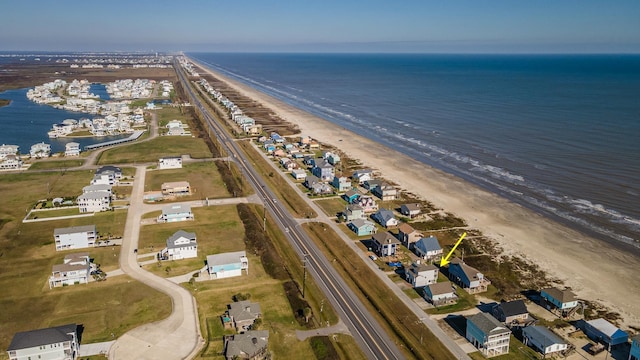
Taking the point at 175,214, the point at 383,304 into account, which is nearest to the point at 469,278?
the point at 383,304

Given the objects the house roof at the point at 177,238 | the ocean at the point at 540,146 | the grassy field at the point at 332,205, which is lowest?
the grassy field at the point at 332,205

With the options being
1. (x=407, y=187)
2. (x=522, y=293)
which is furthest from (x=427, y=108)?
(x=522, y=293)

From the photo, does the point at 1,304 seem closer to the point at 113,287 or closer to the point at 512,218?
the point at 113,287

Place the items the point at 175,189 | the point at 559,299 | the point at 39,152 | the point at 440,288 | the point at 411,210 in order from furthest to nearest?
the point at 39,152 < the point at 175,189 < the point at 411,210 < the point at 440,288 < the point at 559,299

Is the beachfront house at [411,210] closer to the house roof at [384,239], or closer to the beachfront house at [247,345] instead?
the house roof at [384,239]

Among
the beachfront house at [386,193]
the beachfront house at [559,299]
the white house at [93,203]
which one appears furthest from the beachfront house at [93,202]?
the beachfront house at [559,299]

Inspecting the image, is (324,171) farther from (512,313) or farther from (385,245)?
(512,313)
